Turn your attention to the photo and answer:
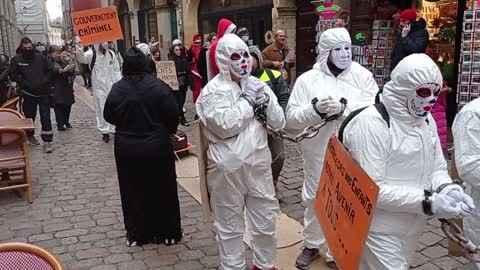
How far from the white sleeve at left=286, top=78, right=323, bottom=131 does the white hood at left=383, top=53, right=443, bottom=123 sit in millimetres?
978

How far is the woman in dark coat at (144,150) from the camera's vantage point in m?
4.07

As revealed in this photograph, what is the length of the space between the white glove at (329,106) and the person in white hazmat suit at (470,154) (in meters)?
0.81

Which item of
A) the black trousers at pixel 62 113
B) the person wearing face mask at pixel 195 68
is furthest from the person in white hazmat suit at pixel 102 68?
the person wearing face mask at pixel 195 68

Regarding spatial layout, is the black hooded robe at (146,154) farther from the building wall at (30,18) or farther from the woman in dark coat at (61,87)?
the building wall at (30,18)

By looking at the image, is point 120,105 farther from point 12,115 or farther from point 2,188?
point 12,115

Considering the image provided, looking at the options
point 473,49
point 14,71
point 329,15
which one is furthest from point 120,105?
point 329,15

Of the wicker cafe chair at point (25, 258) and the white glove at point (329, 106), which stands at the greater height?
the white glove at point (329, 106)

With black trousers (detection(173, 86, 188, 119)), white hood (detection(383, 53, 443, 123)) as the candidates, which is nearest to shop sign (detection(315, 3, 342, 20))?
black trousers (detection(173, 86, 188, 119))

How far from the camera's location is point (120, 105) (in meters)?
4.05

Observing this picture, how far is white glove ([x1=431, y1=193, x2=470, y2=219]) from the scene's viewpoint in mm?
2244

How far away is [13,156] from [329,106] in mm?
4083

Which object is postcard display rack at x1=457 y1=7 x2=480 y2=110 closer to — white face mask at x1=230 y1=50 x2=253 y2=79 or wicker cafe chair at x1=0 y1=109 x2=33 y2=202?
white face mask at x1=230 y1=50 x2=253 y2=79

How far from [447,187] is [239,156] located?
4.41 feet

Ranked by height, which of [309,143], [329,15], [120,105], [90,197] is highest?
[329,15]
